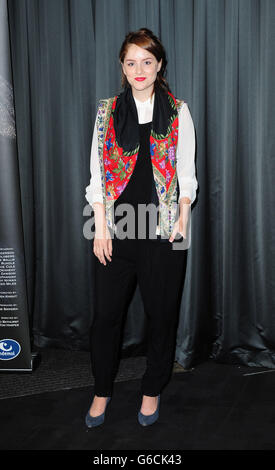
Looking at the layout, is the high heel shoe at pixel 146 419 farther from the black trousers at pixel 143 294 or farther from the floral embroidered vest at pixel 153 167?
the floral embroidered vest at pixel 153 167

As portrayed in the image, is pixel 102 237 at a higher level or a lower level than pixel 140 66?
lower

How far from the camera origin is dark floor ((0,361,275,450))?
1.71m

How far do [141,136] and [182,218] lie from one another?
1.13 ft

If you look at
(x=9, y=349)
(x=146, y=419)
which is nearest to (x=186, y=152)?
(x=146, y=419)

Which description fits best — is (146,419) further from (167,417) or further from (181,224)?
(181,224)

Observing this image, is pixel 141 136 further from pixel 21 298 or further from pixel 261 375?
pixel 261 375

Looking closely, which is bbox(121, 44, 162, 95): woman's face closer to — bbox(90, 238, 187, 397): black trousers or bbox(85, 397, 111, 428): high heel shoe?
bbox(90, 238, 187, 397): black trousers

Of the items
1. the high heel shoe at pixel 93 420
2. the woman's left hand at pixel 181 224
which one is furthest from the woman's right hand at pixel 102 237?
the high heel shoe at pixel 93 420

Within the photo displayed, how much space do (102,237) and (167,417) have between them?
0.80m

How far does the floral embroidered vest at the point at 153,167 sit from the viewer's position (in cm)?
168

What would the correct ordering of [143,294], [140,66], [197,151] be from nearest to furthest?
1. [140,66]
2. [143,294]
3. [197,151]

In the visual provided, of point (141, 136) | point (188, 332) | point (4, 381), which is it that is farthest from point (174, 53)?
point (4, 381)

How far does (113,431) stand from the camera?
70.1 inches

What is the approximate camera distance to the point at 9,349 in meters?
2.32
